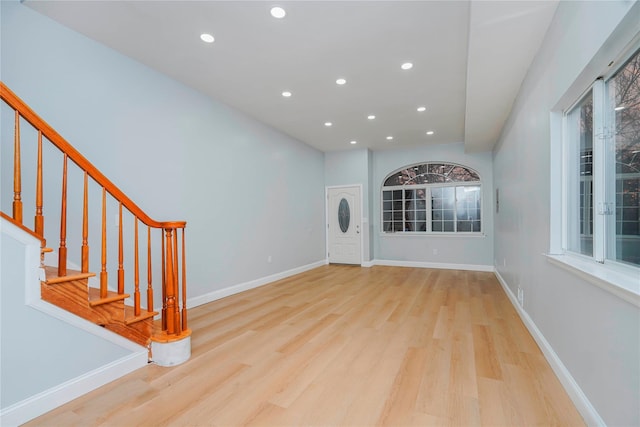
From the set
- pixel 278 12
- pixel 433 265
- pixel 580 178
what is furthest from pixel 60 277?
pixel 433 265

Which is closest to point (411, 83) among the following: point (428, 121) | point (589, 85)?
point (428, 121)

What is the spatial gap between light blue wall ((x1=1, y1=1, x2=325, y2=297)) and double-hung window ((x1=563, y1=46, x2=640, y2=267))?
3850mm

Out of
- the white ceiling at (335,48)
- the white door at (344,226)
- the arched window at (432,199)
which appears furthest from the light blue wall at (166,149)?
the arched window at (432,199)

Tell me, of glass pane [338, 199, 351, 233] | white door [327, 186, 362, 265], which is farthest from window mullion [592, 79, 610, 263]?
glass pane [338, 199, 351, 233]

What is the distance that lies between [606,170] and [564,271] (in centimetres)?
71

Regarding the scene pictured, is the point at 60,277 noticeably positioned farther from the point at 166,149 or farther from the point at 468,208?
the point at 468,208

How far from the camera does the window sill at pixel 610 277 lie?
1196 mm

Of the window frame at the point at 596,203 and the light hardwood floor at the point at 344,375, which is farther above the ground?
the window frame at the point at 596,203

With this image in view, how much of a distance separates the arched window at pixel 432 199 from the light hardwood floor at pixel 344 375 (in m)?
3.25

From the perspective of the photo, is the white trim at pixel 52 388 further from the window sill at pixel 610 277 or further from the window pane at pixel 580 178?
the window pane at pixel 580 178

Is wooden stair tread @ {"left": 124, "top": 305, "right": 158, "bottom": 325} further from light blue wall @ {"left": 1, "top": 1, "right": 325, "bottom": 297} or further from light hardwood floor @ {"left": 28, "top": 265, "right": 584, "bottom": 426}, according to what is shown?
light blue wall @ {"left": 1, "top": 1, "right": 325, "bottom": 297}

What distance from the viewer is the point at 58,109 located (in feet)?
8.69

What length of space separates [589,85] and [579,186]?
67cm

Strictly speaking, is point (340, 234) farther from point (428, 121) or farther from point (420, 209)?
point (428, 121)
